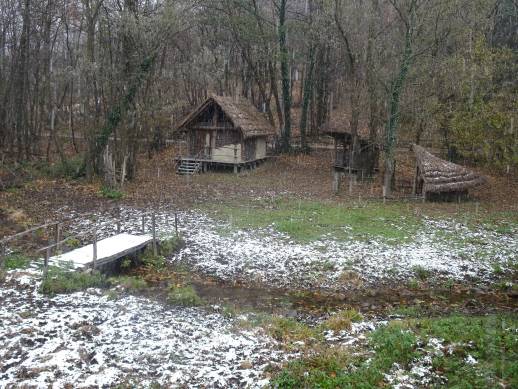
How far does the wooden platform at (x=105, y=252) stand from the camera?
12.4 metres

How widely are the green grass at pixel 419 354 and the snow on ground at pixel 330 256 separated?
3812 millimetres

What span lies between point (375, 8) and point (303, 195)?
10.8 meters

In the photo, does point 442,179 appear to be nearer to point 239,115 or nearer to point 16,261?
point 239,115

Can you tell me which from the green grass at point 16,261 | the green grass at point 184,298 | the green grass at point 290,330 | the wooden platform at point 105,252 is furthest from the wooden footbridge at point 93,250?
the green grass at point 290,330

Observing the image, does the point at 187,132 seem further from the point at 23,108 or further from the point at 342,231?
the point at 342,231

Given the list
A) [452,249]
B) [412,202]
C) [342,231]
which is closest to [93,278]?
[342,231]

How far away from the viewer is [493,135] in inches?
1015

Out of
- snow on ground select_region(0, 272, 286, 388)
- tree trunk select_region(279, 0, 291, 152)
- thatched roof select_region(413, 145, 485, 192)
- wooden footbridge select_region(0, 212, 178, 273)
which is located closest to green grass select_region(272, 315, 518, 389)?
snow on ground select_region(0, 272, 286, 388)

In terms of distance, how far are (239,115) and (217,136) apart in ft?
7.01

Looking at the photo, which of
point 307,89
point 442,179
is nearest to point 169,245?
point 442,179

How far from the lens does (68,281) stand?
11.4 m

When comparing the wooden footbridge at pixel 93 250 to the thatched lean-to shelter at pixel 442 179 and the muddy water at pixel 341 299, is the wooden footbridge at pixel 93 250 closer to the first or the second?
the muddy water at pixel 341 299

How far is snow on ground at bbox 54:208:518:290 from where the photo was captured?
13.7 m

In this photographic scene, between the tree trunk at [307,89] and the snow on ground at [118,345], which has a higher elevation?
the tree trunk at [307,89]
